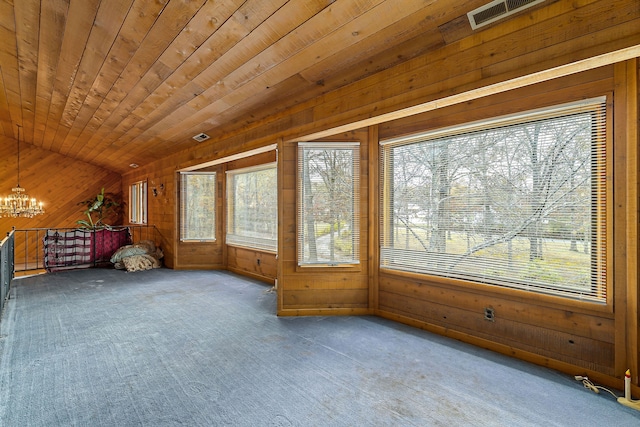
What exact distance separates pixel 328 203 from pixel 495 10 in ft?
7.31

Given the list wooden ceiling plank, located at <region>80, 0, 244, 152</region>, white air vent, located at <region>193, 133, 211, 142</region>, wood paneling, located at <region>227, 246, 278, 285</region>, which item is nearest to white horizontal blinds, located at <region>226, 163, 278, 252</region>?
wood paneling, located at <region>227, 246, 278, 285</region>

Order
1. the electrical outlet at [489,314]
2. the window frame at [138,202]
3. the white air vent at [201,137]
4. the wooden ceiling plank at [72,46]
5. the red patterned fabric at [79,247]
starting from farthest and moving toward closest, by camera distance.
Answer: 1. the window frame at [138,202]
2. the red patterned fabric at [79,247]
3. the white air vent at [201,137]
4. the electrical outlet at [489,314]
5. the wooden ceiling plank at [72,46]

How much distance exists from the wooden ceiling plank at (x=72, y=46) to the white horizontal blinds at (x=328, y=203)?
2105 millimetres

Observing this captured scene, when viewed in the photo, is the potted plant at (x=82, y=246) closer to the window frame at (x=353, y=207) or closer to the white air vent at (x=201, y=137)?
the white air vent at (x=201, y=137)

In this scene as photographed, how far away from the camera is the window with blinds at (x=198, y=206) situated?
6.10 metres

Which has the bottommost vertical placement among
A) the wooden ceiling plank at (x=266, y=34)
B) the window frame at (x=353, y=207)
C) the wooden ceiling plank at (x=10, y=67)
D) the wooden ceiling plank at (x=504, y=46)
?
the window frame at (x=353, y=207)

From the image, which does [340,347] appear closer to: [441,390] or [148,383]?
[441,390]

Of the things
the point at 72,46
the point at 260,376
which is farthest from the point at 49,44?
the point at 260,376

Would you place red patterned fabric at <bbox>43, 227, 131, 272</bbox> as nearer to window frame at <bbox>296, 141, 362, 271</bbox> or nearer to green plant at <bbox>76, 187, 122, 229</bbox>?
green plant at <bbox>76, 187, 122, 229</bbox>

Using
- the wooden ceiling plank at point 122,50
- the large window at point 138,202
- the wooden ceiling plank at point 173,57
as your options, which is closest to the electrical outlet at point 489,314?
the wooden ceiling plank at point 173,57

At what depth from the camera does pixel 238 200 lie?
19.0 ft

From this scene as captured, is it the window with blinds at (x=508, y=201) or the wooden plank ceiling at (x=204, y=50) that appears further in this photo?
the window with blinds at (x=508, y=201)

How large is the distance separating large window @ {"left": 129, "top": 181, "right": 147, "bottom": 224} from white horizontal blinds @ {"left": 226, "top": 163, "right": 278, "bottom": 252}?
3.22 metres

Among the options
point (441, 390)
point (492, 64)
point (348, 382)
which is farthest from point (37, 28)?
point (441, 390)
